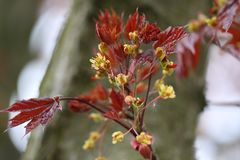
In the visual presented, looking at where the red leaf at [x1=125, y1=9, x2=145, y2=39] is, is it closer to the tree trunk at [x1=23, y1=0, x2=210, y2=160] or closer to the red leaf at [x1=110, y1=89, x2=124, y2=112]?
the red leaf at [x1=110, y1=89, x2=124, y2=112]

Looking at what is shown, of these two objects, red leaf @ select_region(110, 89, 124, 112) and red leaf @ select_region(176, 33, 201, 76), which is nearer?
red leaf @ select_region(110, 89, 124, 112)

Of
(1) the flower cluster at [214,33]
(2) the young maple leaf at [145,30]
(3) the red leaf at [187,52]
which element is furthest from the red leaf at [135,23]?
(3) the red leaf at [187,52]

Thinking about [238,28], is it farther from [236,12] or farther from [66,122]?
[66,122]

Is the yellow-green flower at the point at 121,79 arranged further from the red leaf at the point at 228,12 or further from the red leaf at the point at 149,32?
the red leaf at the point at 228,12

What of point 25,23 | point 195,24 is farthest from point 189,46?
point 25,23

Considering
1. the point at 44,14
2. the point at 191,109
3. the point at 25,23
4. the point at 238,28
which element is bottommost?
the point at 191,109

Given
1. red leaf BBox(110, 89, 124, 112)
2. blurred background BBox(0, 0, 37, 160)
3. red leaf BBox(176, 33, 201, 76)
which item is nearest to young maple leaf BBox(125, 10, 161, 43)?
red leaf BBox(110, 89, 124, 112)

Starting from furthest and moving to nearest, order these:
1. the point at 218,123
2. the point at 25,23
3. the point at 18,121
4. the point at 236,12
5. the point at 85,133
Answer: the point at 218,123 < the point at 25,23 < the point at 85,133 < the point at 236,12 < the point at 18,121
